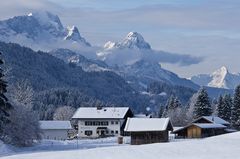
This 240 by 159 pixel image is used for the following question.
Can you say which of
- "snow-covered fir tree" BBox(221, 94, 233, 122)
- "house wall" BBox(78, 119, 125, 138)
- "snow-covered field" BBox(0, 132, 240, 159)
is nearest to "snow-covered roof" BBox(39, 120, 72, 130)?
"house wall" BBox(78, 119, 125, 138)

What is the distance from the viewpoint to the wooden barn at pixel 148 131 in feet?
346

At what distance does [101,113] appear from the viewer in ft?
512

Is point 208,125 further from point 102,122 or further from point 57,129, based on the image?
point 57,129

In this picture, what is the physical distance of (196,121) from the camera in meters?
131

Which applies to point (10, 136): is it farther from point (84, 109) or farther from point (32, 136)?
point (84, 109)

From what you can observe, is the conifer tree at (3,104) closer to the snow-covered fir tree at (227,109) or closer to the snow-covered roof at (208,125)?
the snow-covered roof at (208,125)

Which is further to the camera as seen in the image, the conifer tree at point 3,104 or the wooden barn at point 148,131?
the wooden barn at point 148,131

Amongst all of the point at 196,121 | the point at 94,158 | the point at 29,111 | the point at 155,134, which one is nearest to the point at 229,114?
the point at 196,121

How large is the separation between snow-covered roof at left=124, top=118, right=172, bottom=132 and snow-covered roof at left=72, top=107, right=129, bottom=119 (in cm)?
4380

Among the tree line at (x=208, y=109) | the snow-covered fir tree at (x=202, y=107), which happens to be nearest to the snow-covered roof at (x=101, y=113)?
the tree line at (x=208, y=109)

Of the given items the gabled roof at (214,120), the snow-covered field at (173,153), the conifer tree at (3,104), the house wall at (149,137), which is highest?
the conifer tree at (3,104)

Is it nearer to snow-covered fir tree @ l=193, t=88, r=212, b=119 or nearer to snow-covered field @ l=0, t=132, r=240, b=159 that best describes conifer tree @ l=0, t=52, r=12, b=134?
snow-covered field @ l=0, t=132, r=240, b=159

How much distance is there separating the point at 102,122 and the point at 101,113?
290 cm

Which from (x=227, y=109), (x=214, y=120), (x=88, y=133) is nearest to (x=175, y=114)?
(x=227, y=109)
